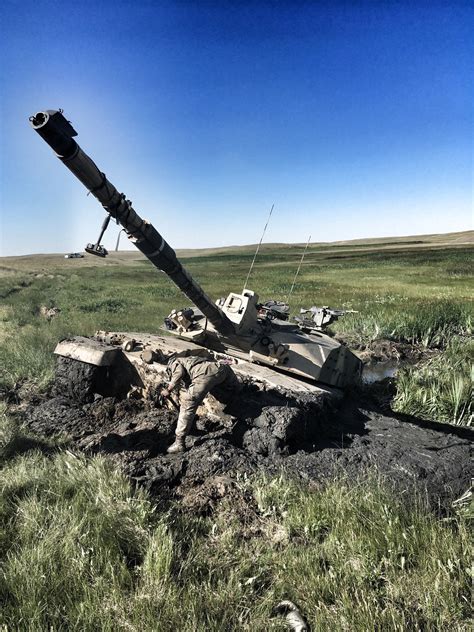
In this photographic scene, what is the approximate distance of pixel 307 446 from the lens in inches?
249

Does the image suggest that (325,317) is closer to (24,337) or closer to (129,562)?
(129,562)

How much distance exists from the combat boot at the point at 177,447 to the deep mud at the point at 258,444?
0.35 ft

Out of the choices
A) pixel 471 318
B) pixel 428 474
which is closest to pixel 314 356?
pixel 428 474

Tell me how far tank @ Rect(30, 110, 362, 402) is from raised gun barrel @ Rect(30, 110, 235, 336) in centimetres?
2

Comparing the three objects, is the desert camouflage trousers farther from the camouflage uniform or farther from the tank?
the tank

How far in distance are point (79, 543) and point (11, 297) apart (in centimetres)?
2414

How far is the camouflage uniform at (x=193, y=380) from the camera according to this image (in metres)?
5.99

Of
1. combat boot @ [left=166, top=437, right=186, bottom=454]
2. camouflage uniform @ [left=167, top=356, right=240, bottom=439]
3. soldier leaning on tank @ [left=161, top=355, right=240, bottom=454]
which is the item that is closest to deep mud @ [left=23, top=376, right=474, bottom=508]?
combat boot @ [left=166, top=437, right=186, bottom=454]

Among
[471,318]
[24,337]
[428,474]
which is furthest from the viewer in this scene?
[471,318]

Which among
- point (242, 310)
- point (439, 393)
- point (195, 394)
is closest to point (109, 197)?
point (195, 394)

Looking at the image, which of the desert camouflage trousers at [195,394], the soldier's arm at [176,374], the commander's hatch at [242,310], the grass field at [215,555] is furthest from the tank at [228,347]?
the grass field at [215,555]

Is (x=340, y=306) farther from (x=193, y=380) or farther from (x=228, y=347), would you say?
(x=193, y=380)

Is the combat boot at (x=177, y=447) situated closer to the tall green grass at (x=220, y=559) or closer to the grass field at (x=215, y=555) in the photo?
the grass field at (x=215, y=555)

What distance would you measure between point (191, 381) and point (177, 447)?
920 millimetres
